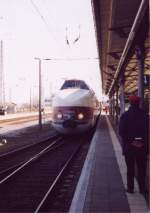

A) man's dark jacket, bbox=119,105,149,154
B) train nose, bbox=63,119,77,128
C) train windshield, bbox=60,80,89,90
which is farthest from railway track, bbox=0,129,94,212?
train windshield, bbox=60,80,89,90

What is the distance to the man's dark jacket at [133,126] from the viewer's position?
7.68 meters

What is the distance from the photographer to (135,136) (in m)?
7.69

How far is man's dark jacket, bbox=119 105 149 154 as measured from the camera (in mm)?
7680

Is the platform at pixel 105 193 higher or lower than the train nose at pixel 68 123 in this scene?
lower

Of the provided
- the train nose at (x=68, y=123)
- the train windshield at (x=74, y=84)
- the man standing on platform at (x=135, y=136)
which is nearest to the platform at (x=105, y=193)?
the man standing on platform at (x=135, y=136)

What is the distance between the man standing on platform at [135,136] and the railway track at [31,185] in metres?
1.84

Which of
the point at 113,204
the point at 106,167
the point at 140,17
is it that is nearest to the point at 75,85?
the point at 106,167

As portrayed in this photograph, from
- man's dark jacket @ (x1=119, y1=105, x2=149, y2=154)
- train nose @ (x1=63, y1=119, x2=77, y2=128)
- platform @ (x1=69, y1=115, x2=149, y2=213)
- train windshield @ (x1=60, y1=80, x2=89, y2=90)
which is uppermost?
train windshield @ (x1=60, y1=80, x2=89, y2=90)

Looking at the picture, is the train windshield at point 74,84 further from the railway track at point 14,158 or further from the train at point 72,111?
the railway track at point 14,158

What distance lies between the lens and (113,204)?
732 cm

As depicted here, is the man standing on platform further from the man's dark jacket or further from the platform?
the platform

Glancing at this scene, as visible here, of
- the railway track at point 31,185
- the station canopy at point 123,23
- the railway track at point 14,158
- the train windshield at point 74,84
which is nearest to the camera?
the railway track at point 31,185

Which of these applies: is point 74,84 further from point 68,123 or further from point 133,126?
point 133,126

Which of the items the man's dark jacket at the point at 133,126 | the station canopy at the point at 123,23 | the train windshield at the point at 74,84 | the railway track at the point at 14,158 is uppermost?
the station canopy at the point at 123,23
